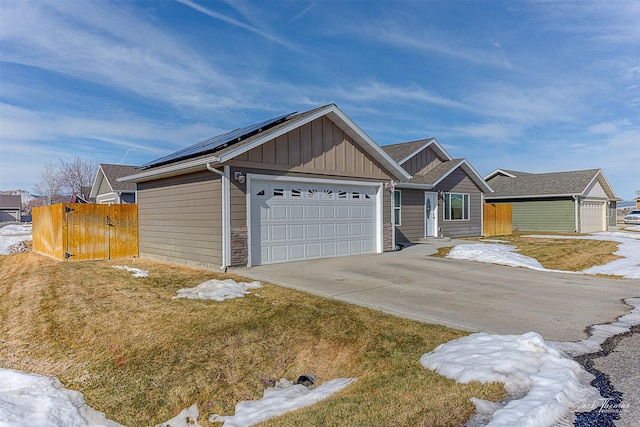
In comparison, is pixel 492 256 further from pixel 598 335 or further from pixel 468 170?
pixel 468 170

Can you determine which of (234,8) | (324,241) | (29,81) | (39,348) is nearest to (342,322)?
(39,348)

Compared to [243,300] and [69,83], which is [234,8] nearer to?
[69,83]

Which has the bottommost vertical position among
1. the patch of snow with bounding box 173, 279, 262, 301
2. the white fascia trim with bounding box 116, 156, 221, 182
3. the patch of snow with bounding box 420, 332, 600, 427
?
the patch of snow with bounding box 173, 279, 262, 301

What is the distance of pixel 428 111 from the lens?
25516mm

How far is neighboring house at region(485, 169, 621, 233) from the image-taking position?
24062 mm

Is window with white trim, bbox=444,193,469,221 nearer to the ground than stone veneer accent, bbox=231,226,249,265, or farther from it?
farther from it

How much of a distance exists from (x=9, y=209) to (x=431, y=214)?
222 ft

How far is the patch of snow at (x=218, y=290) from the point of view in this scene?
7246 millimetres

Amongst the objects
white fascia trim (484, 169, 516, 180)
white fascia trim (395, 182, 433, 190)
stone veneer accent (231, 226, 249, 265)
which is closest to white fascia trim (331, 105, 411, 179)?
white fascia trim (395, 182, 433, 190)

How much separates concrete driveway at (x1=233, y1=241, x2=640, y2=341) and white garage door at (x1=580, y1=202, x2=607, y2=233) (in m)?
18.2

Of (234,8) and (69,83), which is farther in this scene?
(69,83)

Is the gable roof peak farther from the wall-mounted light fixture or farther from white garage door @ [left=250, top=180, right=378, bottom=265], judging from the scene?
the wall-mounted light fixture

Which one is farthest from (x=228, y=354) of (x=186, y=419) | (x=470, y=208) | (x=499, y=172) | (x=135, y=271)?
(x=499, y=172)

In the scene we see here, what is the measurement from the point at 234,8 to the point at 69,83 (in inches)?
386
